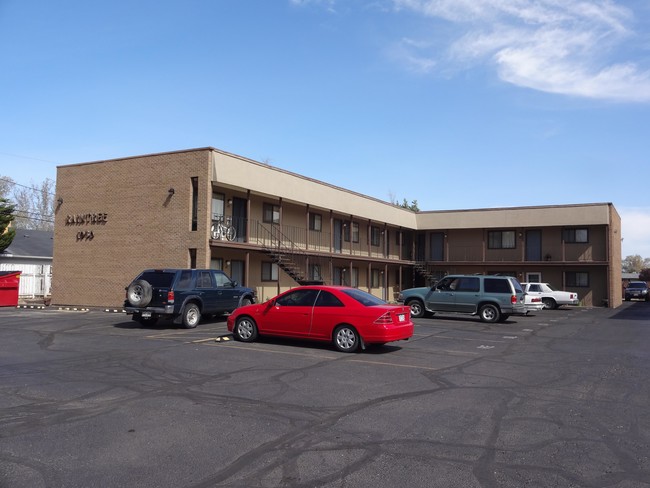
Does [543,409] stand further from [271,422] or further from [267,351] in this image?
[267,351]

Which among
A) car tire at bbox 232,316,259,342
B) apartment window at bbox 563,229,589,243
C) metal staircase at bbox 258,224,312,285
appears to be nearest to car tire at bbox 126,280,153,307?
car tire at bbox 232,316,259,342

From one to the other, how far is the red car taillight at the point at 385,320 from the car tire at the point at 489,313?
37.0 feet

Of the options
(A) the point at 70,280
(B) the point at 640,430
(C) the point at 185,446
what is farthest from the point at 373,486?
(A) the point at 70,280

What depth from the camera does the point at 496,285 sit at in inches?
858

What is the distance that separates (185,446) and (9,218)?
112ft

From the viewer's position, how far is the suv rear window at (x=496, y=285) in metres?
21.6

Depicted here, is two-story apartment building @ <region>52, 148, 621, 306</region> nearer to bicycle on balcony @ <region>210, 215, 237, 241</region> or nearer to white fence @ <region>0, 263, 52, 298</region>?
bicycle on balcony @ <region>210, 215, 237, 241</region>

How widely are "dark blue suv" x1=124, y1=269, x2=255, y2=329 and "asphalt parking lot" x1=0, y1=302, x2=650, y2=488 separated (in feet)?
10.7

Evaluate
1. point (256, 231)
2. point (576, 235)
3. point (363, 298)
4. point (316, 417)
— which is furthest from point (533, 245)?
point (316, 417)

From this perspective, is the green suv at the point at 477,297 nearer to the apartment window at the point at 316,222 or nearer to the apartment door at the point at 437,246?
the apartment window at the point at 316,222

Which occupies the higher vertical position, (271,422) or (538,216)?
(538,216)

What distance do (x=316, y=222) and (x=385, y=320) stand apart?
21139mm

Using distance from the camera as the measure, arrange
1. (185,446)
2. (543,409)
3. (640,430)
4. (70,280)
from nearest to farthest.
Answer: (185,446)
(640,430)
(543,409)
(70,280)

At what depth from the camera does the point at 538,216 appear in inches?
1505
